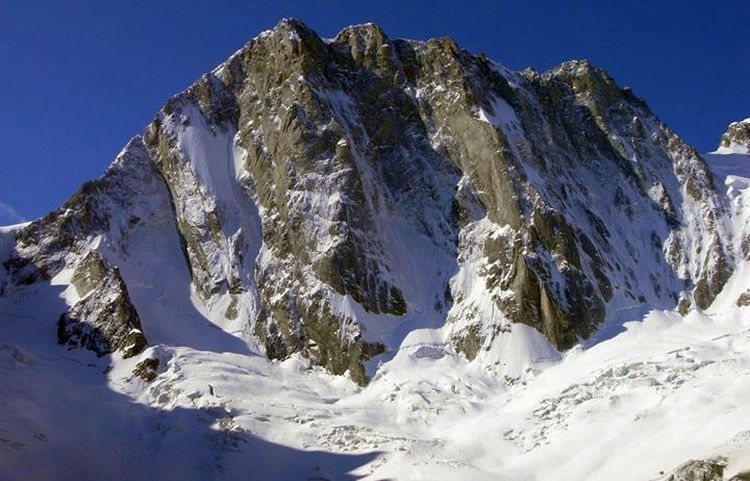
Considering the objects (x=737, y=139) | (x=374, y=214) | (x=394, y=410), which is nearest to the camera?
(x=394, y=410)

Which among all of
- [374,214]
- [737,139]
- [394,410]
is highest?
[737,139]

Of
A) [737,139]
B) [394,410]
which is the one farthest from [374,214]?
[737,139]

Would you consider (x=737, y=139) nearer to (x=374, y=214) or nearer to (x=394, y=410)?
(x=374, y=214)

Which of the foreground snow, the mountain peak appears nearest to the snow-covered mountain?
the foreground snow

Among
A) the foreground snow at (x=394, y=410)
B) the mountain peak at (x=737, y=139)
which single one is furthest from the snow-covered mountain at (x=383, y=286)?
the mountain peak at (x=737, y=139)

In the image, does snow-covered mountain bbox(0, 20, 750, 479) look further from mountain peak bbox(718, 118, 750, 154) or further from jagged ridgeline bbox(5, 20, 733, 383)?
mountain peak bbox(718, 118, 750, 154)

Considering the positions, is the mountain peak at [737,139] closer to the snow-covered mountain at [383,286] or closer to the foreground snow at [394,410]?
the snow-covered mountain at [383,286]
